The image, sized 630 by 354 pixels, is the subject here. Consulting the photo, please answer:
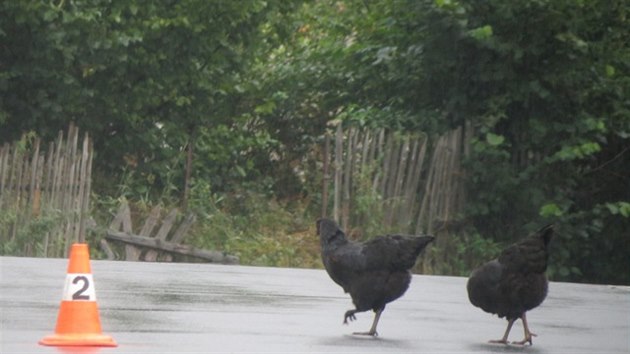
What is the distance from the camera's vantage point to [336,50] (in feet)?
71.3

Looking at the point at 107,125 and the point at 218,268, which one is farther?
the point at 107,125

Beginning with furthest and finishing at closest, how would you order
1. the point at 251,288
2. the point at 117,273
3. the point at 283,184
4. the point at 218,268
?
the point at 283,184, the point at 218,268, the point at 117,273, the point at 251,288

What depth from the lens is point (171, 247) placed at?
1961cm

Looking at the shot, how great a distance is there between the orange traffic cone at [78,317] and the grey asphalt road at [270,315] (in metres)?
0.11

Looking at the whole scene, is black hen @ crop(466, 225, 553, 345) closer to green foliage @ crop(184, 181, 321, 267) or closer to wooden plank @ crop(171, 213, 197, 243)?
green foliage @ crop(184, 181, 321, 267)

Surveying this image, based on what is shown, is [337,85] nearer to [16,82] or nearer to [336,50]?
[336,50]

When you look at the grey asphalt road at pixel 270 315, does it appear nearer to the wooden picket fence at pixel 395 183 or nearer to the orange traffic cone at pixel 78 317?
the orange traffic cone at pixel 78 317

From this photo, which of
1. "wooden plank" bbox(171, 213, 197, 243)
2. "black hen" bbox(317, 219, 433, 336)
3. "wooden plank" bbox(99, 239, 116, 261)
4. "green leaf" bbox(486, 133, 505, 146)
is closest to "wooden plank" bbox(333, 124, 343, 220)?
"green leaf" bbox(486, 133, 505, 146)

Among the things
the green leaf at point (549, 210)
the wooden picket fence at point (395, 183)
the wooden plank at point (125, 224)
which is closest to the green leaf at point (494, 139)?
the wooden picket fence at point (395, 183)

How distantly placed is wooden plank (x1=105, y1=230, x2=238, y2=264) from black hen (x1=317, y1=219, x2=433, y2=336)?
929 cm

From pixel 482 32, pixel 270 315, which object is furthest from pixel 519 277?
pixel 482 32

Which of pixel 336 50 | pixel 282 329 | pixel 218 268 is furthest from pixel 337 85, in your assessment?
pixel 282 329

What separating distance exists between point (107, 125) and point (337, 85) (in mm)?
3209

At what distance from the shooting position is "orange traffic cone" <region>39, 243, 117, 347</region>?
9312 millimetres
